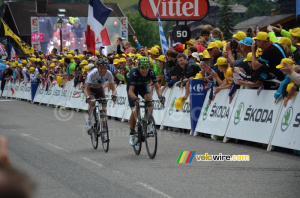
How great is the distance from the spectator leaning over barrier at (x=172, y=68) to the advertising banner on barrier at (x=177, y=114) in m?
0.26

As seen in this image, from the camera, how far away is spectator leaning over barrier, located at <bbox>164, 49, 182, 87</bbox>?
51.2 feet

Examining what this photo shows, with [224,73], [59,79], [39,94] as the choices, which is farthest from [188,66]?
[39,94]

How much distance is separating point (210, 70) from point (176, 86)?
2.37 m

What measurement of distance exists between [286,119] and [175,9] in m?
10.3

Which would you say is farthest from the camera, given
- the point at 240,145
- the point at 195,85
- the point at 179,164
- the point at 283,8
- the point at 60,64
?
the point at 283,8

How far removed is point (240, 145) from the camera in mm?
11586

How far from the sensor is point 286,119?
1019cm

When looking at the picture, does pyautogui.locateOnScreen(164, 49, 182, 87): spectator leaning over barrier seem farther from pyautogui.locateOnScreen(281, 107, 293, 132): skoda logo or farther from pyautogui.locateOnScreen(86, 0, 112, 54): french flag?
pyautogui.locateOnScreen(86, 0, 112, 54): french flag

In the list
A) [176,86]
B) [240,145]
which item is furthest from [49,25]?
[240,145]

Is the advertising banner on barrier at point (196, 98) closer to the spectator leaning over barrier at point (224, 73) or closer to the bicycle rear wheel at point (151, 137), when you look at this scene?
the spectator leaning over barrier at point (224, 73)

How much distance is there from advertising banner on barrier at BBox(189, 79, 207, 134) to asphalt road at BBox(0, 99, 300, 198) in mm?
500

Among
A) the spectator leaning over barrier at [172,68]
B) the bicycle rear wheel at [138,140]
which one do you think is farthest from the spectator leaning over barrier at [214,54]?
the bicycle rear wheel at [138,140]

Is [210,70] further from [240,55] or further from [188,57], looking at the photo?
[188,57]

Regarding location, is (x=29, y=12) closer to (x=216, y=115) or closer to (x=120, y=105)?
(x=120, y=105)
